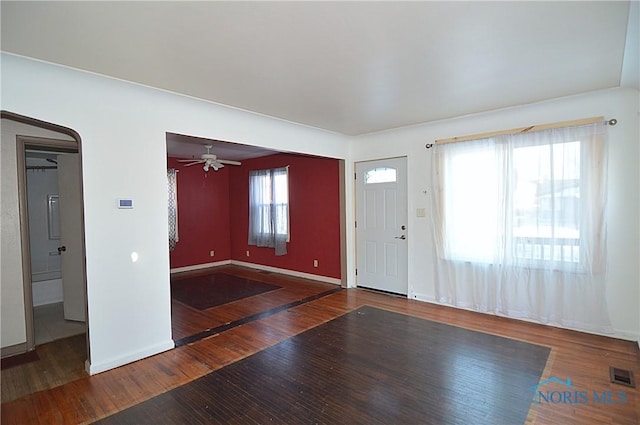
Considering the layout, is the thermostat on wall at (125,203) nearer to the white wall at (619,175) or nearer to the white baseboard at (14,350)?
the white baseboard at (14,350)

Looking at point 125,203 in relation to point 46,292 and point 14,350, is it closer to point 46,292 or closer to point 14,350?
point 14,350

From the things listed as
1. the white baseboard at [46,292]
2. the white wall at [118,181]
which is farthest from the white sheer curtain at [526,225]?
the white baseboard at [46,292]

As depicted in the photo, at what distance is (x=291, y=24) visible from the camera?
2.02 metres

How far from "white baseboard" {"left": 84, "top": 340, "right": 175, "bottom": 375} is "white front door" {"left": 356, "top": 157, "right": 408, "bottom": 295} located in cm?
329

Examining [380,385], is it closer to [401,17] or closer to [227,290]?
[401,17]

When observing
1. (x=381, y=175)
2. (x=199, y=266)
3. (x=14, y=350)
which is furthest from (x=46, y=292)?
(x=381, y=175)

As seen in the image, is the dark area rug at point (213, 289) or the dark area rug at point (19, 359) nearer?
the dark area rug at point (19, 359)

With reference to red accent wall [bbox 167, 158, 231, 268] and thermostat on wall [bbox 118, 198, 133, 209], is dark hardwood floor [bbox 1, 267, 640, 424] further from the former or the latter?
red accent wall [bbox 167, 158, 231, 268]

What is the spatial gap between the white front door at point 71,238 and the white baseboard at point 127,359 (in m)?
1.51

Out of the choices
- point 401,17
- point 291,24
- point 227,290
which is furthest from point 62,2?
point 227,290

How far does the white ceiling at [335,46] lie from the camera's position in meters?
1.89

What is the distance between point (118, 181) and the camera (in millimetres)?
3051

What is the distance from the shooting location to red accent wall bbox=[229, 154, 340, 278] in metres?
6.00

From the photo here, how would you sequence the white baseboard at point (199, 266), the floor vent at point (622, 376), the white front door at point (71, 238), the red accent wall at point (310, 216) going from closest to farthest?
the floor vent at point (622, 376)
the white front door at point (71, 238)
the red accent wall at point (310, 216)
the white baseboard at point (199, 266)
